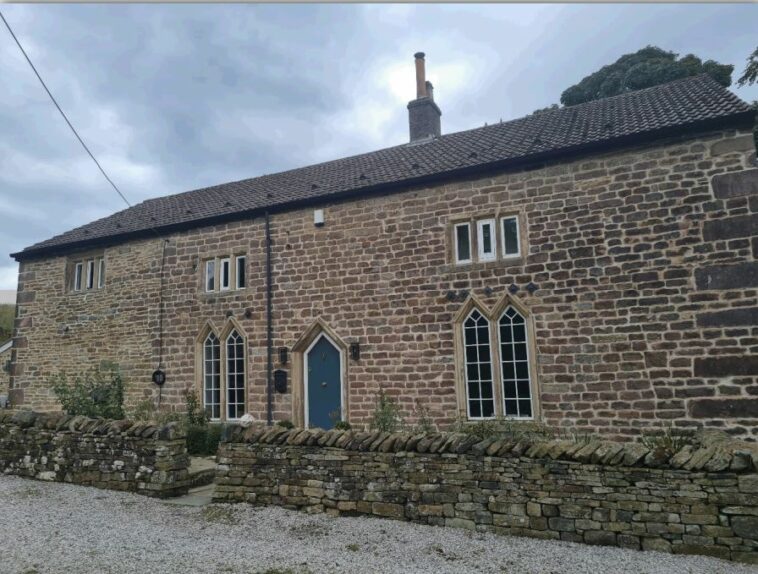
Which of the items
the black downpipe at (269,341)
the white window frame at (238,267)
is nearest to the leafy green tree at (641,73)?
the black downpipe at (269,341)

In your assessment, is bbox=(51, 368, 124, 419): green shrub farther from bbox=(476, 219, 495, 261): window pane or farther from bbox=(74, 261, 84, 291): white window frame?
bbox=(476, 219, 495, 261): window pane

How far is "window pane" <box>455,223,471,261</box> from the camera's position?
453 inches

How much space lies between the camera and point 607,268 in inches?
400

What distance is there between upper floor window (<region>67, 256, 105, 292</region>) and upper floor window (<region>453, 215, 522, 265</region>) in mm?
10881

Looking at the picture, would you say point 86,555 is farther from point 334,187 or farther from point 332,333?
point 334,187

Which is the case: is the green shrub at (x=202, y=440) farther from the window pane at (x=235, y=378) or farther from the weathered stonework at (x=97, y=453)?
the weathered stonework at (x=97, y=453)

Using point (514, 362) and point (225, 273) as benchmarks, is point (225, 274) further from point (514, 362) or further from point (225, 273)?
point (514, 362)

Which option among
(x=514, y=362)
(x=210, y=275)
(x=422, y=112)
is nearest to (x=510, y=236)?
(x=514, y=362)

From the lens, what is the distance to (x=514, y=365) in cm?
1072

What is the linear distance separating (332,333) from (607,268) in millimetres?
6036

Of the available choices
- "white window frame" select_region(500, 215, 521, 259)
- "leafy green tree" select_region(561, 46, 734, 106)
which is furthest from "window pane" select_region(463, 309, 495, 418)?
"leafy green tree" select_region(561, 46, 734, 106)

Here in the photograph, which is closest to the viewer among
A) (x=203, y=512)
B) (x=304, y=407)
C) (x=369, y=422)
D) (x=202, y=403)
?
(x=203, y=512)

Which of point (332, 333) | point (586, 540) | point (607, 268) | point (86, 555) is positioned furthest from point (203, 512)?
point (607, 268)

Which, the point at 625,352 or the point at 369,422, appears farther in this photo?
the point at 369,422
